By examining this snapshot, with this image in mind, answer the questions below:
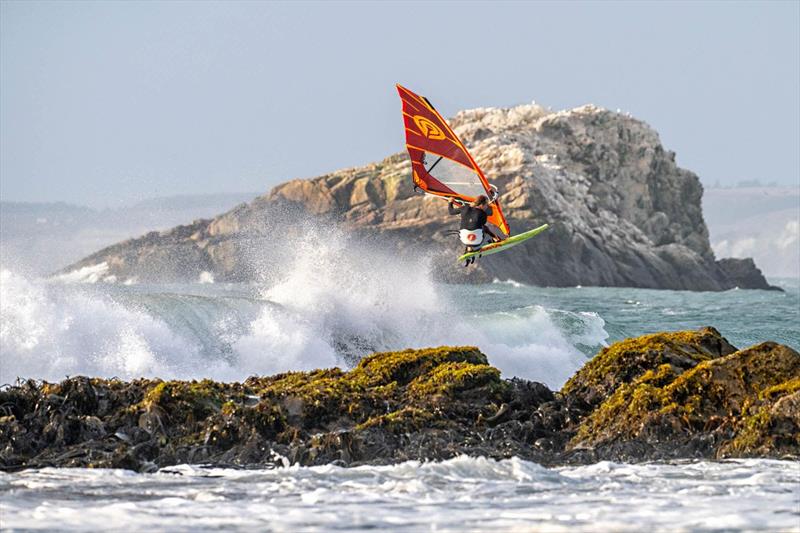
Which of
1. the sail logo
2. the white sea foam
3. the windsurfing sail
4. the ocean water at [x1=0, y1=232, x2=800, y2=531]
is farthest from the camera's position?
the sail logo

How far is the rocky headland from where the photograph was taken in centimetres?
11388

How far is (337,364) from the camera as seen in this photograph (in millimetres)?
23922

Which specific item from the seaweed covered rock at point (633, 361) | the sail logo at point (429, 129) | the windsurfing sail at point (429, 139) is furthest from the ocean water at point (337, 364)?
the sail logo at point (429, 129)

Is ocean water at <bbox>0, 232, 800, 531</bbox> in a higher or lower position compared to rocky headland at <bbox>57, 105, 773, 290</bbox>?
lower

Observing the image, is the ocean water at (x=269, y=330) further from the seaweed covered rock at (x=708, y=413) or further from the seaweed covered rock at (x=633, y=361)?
the seaweed covered rock at (x=708, y=413)

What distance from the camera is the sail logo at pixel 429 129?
18984 mm

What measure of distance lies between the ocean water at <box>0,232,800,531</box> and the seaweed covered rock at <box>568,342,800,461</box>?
0.34 m

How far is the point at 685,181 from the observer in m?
151

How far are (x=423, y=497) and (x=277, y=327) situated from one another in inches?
624

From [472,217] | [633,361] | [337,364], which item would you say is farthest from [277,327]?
[633,361]

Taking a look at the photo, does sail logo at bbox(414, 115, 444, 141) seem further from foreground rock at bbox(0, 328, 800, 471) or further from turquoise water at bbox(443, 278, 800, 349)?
turquoise water at bbox(443, 278, 800, 349)

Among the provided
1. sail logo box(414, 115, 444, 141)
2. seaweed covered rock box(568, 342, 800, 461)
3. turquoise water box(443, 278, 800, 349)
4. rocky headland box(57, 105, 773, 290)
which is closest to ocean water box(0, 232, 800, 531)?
turquoise water box(443, 278, 800, 349)

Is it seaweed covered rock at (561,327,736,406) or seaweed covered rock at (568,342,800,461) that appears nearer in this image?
seaweed covered rock at (568,342,800,461)

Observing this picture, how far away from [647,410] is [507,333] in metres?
18.5
